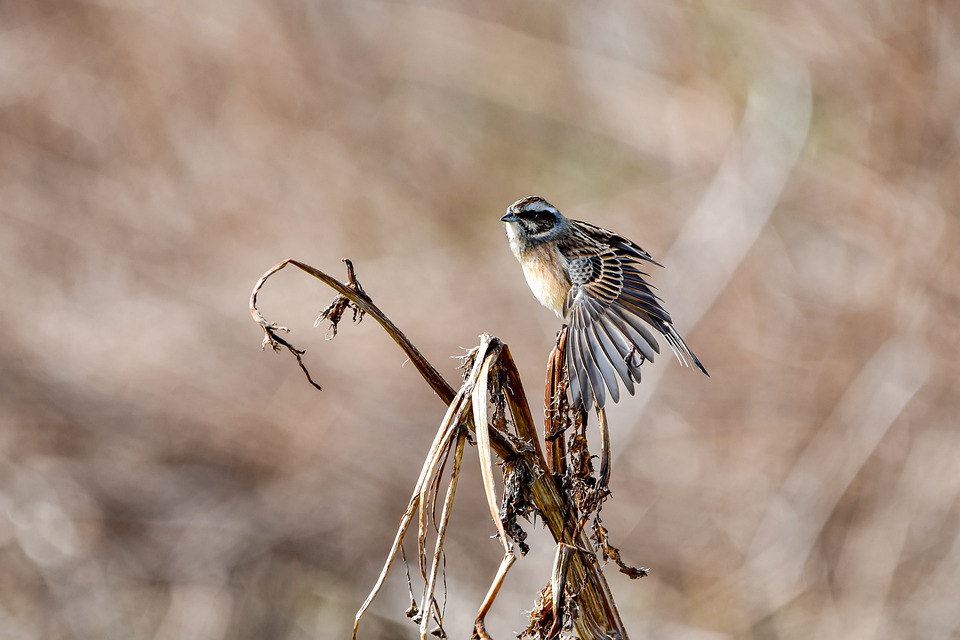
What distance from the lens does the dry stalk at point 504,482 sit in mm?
1898

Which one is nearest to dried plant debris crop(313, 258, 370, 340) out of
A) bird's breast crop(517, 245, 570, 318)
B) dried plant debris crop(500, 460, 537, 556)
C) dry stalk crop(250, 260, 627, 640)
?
dry stalk crop(250, 260, 627, 640)

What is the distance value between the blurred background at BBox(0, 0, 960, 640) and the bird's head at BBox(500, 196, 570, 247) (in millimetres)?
2454

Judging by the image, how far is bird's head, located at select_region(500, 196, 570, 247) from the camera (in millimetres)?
3905

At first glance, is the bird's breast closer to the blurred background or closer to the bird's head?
the bird's head

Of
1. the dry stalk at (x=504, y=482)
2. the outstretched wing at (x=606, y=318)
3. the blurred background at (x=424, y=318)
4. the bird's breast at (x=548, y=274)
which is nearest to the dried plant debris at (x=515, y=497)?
the dry stalk at (x=504, y=482)

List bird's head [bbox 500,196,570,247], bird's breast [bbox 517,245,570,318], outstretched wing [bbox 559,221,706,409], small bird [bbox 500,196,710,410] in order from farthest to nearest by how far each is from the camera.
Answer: bird's head [bbox 500,196,570,247] < bird's breast [bbox 517,245,570,318] < small bird [bbox 500,196,710,410] < outstretched wing [bbox 559,221,706,409]

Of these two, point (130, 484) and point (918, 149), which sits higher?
point (918, 149)

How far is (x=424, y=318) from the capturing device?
7.88 m

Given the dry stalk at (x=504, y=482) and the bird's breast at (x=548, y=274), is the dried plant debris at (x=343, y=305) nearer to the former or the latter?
the dry stalk at (x=504, y=482)

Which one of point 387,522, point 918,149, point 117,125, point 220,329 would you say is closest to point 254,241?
point 220,329

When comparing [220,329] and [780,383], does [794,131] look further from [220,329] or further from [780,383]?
[220,329]

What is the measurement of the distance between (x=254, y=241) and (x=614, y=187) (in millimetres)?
3276

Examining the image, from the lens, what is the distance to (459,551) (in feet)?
23.6

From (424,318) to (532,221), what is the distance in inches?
158
